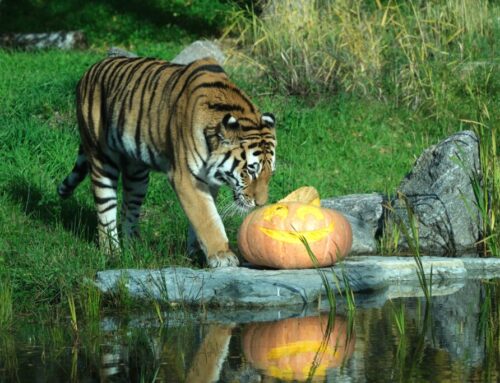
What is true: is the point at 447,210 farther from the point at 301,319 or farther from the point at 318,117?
the point at 318,117

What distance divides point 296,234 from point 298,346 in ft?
5.81

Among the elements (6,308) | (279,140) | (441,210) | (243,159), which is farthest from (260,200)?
(279,140)

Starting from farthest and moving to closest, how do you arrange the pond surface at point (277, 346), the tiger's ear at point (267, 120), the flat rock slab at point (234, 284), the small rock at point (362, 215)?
1. the small rock at point (362, 215)
2. the tiger's ear at point (267, 120)
3. the flat rock slab at point (234, 284)
4. the pond surface at point (277, 346)

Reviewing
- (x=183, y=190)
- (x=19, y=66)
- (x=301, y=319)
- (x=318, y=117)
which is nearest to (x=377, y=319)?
(x=301, y=319)

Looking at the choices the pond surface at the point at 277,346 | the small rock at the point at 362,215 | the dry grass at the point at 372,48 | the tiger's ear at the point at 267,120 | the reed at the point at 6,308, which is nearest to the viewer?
the pond surface at the point at 277,346

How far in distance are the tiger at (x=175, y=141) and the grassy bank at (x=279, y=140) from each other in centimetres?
31

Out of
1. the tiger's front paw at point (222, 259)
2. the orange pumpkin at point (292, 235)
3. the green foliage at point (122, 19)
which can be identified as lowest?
the tiger's front paw at point (222, 259)

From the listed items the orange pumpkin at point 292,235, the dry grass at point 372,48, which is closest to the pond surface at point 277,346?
the orange pumpkin at point 292,235

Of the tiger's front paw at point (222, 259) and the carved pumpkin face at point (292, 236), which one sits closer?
the carved pumpkin face at point (292, 236)

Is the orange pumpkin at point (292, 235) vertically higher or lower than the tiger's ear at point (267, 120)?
lower

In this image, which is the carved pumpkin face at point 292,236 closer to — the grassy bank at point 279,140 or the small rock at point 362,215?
the grassy bank at point 279,140

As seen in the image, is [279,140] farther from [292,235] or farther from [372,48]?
[292,235]

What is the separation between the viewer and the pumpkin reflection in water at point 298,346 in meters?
5.43

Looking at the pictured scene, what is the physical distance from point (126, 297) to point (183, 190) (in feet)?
3.97
